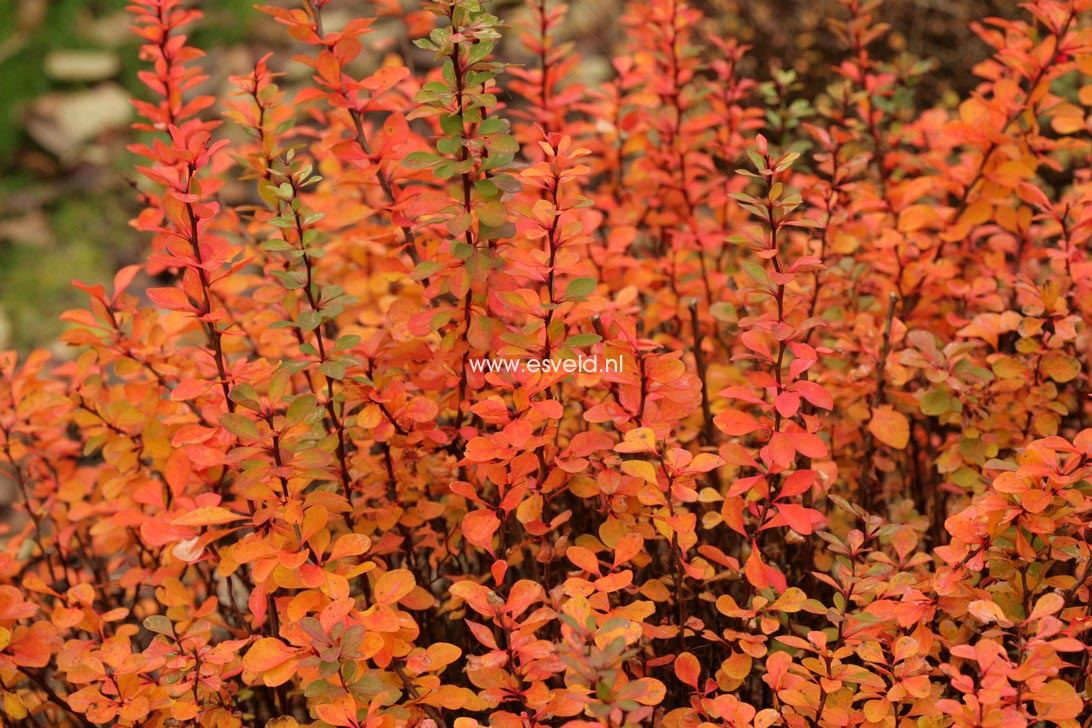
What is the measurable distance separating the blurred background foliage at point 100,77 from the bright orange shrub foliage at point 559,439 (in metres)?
2.49

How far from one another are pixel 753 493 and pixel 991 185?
2.79 feet

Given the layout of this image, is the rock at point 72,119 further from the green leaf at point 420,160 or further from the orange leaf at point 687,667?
the orange leaf at point 687,667

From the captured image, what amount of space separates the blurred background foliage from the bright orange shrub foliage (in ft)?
8.16

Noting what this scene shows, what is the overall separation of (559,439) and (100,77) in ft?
17.1

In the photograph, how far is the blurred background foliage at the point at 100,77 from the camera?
179 inches

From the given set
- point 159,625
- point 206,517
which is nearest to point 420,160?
point 206,517

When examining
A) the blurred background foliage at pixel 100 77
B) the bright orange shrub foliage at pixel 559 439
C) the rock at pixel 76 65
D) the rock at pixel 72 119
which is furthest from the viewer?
the rock at pixel 76 65

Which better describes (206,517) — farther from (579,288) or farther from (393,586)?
(579,288)

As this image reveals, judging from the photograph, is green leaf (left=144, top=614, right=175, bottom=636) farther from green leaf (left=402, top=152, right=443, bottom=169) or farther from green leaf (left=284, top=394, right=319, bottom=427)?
green leaf (left=402, top=152, right=443, bottom=169)

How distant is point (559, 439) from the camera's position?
181cm

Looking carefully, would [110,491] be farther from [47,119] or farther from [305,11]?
[47,119]

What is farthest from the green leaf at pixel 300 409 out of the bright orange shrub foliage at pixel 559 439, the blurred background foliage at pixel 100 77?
the blurred background foliage at pixel 100 77

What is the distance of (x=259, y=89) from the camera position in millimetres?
1713

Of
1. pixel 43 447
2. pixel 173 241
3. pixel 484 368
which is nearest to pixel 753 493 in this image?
pixel 484 368
